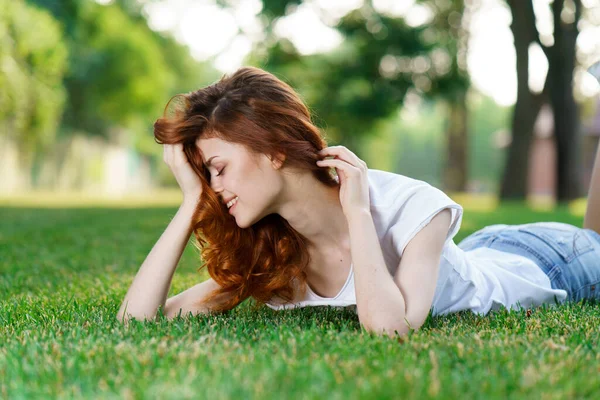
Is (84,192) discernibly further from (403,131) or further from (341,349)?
(403,131)

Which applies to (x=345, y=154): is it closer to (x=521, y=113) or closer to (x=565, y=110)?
(x=521, y=113)

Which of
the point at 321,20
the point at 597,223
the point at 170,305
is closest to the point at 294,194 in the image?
the point at 170,305

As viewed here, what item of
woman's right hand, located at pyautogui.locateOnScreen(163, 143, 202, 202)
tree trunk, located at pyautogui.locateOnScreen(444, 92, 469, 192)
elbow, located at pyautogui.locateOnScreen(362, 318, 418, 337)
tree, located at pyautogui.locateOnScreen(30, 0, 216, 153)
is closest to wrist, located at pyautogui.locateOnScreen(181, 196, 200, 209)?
woman's right hand, located at pyautogui.locateOnScreen(163, 143, 202, 202)

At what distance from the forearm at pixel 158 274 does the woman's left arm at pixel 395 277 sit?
2.90ft

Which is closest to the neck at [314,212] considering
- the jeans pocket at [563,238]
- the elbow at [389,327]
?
the elbow at [389,327]

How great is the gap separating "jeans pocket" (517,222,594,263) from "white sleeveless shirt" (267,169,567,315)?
0.23 meters

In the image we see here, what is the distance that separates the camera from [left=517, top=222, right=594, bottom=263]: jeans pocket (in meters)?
4.00

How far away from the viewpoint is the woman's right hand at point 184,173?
10.7 feet

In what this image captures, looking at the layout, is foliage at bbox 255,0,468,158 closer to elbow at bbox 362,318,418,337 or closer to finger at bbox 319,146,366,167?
finger at bbox 319,146,366,167

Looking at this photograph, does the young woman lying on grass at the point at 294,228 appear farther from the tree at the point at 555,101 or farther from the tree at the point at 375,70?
the tree at the point at 375,70

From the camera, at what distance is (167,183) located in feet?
162

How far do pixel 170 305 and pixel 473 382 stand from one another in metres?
1.79

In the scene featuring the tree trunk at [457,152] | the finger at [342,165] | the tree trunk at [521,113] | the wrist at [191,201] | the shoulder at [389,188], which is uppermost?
the finger at [342,165]

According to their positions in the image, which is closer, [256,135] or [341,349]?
[341,349]
